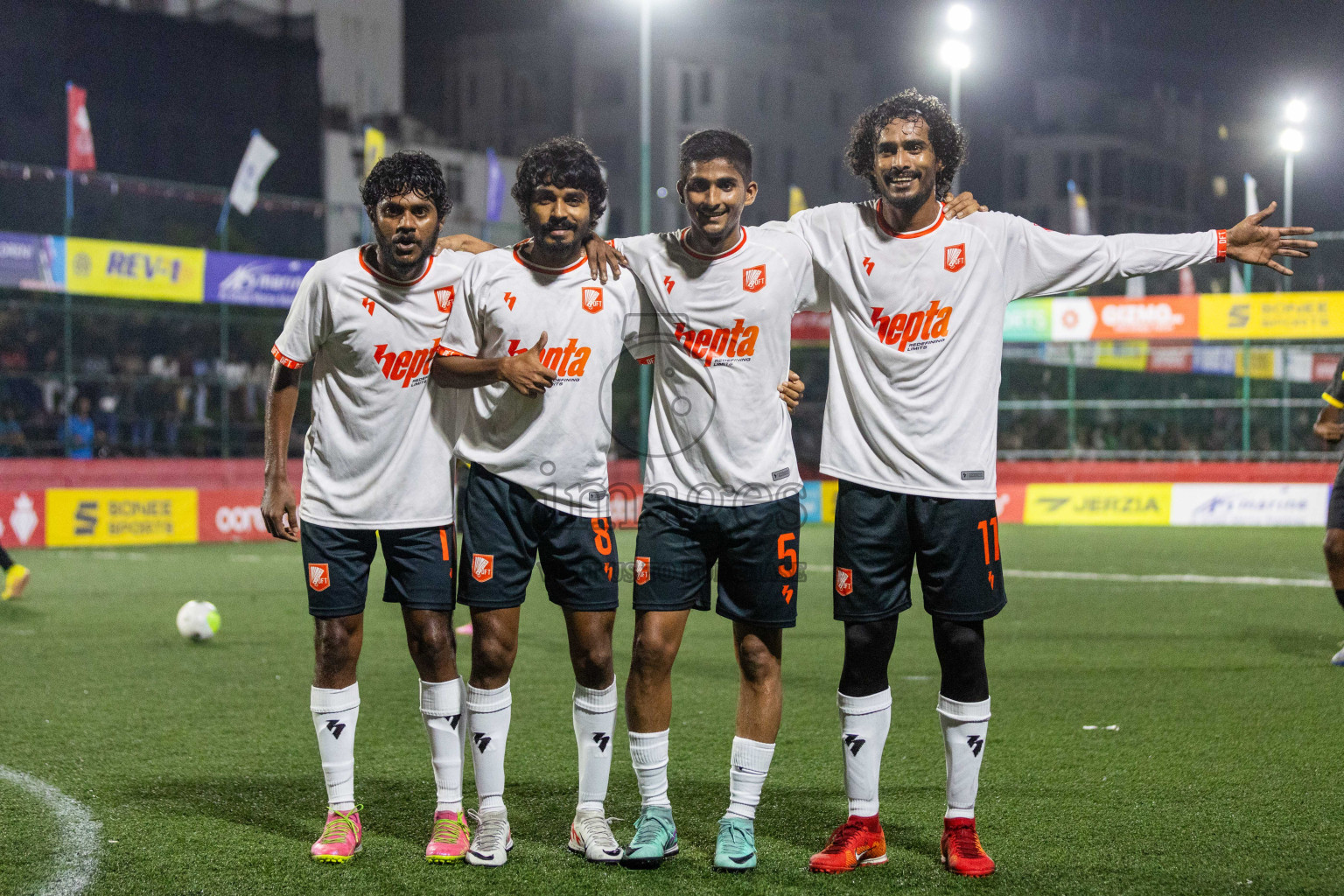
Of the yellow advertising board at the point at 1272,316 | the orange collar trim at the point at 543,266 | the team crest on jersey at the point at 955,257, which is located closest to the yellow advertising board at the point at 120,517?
the orange collar trim at the point at 543,266

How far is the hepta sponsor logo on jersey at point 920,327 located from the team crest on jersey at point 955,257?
0.11 m

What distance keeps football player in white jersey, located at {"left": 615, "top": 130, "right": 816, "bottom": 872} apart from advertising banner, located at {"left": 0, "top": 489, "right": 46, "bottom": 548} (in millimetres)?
14193

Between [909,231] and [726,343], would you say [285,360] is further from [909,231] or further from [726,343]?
[909,231]

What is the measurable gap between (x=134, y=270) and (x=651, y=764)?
15.5 meters

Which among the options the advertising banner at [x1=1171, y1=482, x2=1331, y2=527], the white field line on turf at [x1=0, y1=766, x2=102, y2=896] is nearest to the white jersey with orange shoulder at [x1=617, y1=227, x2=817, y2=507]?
the white field line on turf at [x1=0, y1=766, x2=102, y2=896]

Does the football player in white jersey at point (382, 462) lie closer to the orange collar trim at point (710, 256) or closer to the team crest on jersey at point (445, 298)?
the team crest on jersey at point (445, 298)

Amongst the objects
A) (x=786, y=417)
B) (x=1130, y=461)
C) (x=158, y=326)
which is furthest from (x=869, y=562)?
(x=1130, y=461)

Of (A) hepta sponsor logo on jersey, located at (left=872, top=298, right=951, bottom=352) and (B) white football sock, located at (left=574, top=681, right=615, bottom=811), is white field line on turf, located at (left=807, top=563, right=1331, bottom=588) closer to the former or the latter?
(B) white football sock, located at (left=574, top=681, right=615, bottom=811)

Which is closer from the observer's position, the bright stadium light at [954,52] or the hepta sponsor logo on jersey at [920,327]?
the hepta sponsor logo on jersey at [920,327]

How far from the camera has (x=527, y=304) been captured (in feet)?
12.9

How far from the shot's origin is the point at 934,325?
3.84m

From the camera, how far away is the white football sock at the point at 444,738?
4.08 meters

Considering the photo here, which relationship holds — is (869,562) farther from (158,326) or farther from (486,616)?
(158,326)

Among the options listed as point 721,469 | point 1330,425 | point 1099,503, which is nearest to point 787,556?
point 721,469
